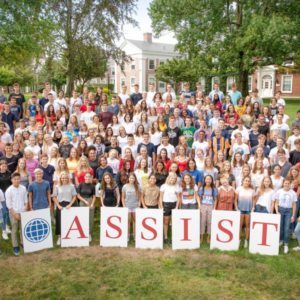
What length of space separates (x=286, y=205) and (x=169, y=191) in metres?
2.43

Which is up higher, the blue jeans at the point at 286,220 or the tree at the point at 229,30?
the tree at the point at 229,30

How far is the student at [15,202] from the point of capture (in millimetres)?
6695

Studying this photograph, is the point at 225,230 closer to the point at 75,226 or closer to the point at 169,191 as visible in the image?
the point at 169,191

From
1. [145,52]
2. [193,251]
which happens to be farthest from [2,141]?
[145,52]

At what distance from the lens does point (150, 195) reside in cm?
724

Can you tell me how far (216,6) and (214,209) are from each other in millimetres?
18765

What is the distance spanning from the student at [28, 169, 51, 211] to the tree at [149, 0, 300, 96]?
55.6ft

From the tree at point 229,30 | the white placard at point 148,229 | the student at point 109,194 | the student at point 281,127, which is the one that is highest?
the tree at point 229,30

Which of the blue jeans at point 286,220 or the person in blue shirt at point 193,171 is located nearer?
the blue jeans at point 286,220

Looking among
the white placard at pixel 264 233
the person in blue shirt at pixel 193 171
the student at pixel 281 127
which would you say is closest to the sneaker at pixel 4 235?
the person in blue shirt at pixel 193 171

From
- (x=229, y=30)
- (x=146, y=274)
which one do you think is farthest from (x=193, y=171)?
(x=229, y=30)

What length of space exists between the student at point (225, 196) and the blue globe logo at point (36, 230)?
3.70 m

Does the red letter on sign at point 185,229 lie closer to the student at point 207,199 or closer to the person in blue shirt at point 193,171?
the student at point 207,199

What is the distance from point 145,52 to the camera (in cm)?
5294
